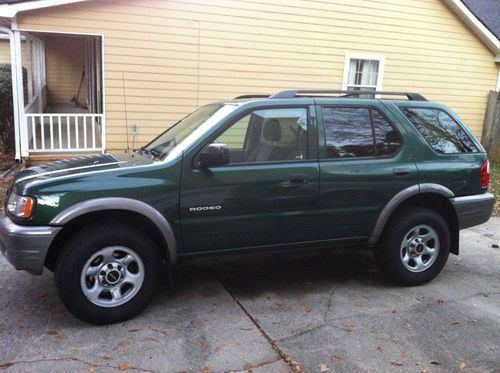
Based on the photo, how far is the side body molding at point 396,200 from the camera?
14.3 feet

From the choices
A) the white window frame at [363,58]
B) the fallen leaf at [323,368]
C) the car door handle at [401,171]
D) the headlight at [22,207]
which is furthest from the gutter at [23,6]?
the fallen leaf at [323,368]

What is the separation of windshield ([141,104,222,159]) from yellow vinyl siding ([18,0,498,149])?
5.37m

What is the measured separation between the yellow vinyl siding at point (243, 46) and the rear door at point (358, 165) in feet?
20.4

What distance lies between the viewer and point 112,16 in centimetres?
912

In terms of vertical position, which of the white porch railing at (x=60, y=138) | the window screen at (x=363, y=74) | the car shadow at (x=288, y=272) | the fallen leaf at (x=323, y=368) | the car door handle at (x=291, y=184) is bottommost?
the car shadow at (x=288, y=272)

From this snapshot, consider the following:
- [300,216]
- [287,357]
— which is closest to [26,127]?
[300,216]

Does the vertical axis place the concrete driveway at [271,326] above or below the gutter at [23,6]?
below

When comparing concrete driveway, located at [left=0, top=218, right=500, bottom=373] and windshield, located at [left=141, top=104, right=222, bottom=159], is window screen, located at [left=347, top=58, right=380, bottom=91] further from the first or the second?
windshield, located at [left=141, top=104, right=222, bottom=159]

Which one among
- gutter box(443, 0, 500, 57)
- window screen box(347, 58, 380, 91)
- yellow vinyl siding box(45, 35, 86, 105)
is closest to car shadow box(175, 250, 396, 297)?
window screen box(347, 58, 380, 91)

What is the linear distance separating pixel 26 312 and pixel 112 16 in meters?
6.88

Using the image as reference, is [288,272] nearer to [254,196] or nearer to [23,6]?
[254,196]

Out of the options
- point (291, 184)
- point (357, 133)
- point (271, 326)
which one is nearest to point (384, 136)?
point (357, 133)

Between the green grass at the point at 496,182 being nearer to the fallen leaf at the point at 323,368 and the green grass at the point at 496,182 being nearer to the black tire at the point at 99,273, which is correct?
the fallen leaf at the point at 323,368

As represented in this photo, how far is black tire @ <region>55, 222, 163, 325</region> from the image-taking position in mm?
3494
